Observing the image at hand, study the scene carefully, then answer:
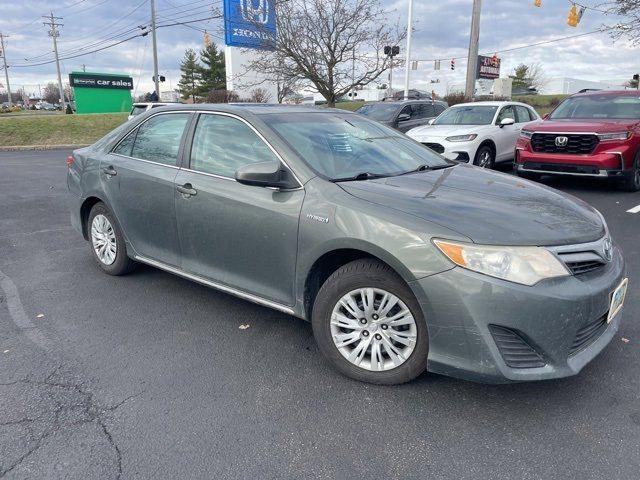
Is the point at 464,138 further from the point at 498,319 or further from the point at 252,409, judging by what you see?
the point at 252,409

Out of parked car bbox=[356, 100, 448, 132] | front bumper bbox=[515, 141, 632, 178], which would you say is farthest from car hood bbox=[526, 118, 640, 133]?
parked car bbox=[356, 100, 448, 132]

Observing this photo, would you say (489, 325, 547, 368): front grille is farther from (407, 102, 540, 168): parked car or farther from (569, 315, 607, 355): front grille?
(407, 102, 540, 168): parked car

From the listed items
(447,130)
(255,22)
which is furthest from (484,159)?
(255,22)

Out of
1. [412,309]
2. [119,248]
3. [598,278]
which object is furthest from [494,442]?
[119,248]

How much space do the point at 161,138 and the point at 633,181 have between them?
25.5 feet

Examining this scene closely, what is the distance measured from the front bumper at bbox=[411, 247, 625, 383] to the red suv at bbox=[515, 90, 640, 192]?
6355mm

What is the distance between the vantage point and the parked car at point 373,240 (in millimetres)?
2547

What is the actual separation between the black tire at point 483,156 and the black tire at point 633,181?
8.11 feet

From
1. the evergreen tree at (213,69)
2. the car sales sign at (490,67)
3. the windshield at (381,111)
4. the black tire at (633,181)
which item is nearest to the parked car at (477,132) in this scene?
the windshield at (381,111)

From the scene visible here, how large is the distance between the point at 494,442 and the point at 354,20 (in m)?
15.7

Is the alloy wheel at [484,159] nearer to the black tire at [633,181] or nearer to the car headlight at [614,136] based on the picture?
the car headlight at [614,136]

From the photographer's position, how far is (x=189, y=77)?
7012 centimetres

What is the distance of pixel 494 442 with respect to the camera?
250 centimetres

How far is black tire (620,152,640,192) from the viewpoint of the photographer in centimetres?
831
